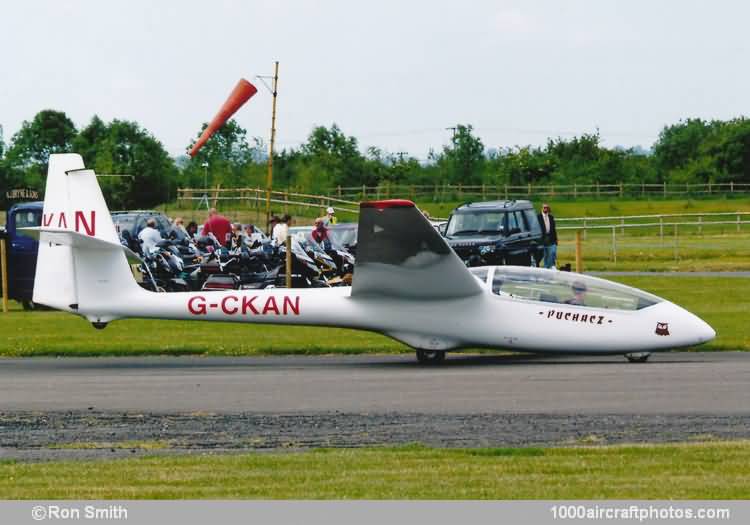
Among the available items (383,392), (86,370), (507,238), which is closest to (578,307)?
(383,392)

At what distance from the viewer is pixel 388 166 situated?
A: 319 feet

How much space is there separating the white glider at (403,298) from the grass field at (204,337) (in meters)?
1.90

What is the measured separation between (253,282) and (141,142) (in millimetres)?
66459

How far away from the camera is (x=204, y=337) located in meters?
23.3

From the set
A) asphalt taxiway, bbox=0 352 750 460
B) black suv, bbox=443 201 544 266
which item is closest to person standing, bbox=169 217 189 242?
black suv, bbox=443 201 544 266

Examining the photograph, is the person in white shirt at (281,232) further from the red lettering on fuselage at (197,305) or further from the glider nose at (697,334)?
the glider nose at (697,334)

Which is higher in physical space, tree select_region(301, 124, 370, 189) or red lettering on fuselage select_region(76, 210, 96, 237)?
tree select_region(301, 124, 370, 189)

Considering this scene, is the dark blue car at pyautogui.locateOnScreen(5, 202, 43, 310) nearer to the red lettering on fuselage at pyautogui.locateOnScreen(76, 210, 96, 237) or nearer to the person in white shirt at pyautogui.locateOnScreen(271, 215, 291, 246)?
the person in white shirt at pyautogui.locateOnScreen(271, 215, 291, 246)

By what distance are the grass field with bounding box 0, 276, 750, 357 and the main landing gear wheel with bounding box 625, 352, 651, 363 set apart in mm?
2122

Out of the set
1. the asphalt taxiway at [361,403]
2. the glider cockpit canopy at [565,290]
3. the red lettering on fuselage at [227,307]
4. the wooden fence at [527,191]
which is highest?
the wooden fence at [527,191]

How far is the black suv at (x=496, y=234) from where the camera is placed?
34531 millimetres

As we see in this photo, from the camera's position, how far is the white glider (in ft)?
60.1

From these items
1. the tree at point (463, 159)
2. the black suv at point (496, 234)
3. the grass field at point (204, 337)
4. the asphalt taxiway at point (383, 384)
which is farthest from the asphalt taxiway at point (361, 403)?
the tree at point (463, 159)

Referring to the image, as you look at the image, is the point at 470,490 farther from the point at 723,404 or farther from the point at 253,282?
the point at 253,282
